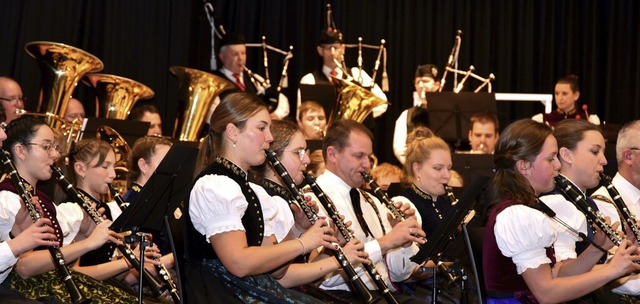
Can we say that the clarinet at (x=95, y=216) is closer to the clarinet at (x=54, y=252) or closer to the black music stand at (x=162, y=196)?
the clarinet at (x=54, y=252)

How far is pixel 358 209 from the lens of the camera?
5.79m

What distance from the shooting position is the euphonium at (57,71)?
25.6ft

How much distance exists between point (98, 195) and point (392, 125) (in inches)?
224

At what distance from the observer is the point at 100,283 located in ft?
16.5

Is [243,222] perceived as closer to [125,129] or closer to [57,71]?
[125,129]

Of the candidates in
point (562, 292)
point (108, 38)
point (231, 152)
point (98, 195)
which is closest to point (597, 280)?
point (562, 292)

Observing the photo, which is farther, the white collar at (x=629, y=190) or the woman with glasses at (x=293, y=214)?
the white collar at (x=629, y=190)

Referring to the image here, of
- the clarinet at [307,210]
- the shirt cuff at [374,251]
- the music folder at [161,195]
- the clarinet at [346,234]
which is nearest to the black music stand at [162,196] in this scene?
the music folder at [161,195]

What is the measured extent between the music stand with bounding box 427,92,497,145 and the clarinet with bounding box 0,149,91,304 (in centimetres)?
487

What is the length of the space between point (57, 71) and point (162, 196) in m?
4.05

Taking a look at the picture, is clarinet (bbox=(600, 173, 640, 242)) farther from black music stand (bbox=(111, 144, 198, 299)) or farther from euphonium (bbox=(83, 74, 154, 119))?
euphonium (bbox=(83, 74, 154, 119))

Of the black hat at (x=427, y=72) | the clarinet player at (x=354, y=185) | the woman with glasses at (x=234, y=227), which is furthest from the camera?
the black hat at (x=427, y=72)

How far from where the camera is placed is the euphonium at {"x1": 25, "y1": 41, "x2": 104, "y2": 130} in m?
7.80

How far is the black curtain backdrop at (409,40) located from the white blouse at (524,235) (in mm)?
6311
